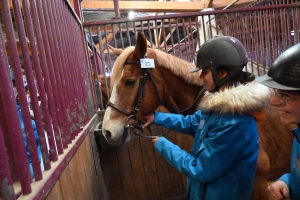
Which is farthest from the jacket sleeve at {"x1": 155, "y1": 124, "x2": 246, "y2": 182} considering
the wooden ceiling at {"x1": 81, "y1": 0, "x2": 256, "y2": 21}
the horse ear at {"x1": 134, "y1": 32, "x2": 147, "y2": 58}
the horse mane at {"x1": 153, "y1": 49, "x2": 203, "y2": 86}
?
the wooden ceiling at {"x1": 81, "y1": 0, "x2": 256, "y2": 21}

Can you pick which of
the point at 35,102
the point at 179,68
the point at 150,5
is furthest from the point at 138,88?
the point at 150,5

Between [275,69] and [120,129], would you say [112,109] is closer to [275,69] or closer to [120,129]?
[120,129]

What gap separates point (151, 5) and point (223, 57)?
4.01 m

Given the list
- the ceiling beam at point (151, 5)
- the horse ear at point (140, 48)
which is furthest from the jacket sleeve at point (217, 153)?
the ceiling beam at point (151, 5)

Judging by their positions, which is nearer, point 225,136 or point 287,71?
point 287,71

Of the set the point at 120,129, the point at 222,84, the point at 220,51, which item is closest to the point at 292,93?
the point at 222,84

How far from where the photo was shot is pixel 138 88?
5.87 feet

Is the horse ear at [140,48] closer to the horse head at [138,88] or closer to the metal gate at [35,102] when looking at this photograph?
the horse head at [138,88]

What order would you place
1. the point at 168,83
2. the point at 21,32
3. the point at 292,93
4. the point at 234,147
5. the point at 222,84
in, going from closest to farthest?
the point at 21,32 → the point at 292,93 → the point at 234,147 → the point at 222,84 → the point at 168,83

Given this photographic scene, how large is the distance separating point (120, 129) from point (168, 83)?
0.59 m

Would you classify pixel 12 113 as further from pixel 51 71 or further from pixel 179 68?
pixel 179 68

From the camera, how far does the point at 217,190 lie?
3.81 ft

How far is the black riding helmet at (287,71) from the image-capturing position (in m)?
0.93

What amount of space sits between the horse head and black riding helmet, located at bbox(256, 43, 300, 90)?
34.4 inches
